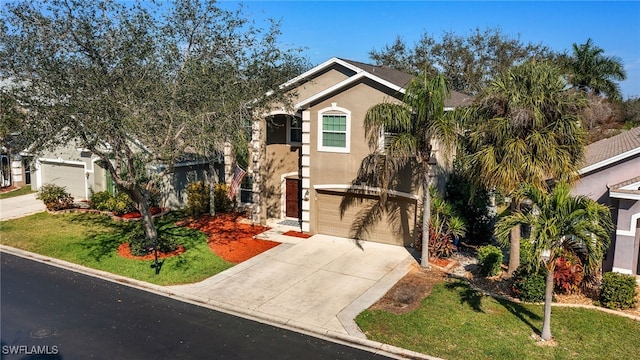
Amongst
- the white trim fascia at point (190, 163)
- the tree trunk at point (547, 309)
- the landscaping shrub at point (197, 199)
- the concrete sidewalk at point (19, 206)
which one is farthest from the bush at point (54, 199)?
the tree trunk at point (547, 309)

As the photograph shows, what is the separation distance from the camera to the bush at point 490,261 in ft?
45.5

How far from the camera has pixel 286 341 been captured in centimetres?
1046

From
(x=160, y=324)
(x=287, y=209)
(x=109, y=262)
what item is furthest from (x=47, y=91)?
(x=287, y=209)

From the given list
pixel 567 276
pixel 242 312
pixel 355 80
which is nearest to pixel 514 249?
pixel 567 276

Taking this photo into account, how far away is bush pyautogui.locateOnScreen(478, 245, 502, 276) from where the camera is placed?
1387 centimetres

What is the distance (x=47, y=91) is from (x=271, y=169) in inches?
406

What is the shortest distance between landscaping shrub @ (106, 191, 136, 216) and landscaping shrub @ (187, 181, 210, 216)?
277cm

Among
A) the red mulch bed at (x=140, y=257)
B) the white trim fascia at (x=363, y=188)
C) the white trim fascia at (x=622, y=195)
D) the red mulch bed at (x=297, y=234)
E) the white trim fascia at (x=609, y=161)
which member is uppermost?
the white trim fascia at (x=609, y=161)

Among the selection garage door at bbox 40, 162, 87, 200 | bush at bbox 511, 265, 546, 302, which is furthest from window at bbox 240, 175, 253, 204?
bush at bbox 511, 265, 546, 302

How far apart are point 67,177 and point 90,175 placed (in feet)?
8.12

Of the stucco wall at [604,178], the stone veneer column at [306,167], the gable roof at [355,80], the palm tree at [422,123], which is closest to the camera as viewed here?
the stucco wall at [604,178]

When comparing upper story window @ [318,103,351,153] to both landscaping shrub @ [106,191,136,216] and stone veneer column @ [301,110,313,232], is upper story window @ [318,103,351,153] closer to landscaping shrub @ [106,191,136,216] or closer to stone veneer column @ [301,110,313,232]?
stone veneer column @ [301,110,313,232]

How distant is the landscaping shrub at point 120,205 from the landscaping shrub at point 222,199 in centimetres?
404

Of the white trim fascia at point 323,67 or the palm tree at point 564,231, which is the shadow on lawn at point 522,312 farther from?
the white trim fascia at point 323,67
